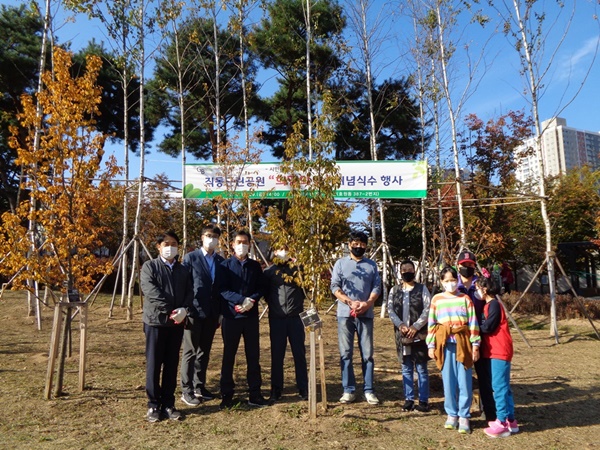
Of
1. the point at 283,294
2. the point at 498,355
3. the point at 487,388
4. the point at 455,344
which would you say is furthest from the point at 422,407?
the point at 283,294

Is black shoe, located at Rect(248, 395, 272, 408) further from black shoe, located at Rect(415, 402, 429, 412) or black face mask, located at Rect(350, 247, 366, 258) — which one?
black face mask, located at Rect(350, 247, 366, 258)

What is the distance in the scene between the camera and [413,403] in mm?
4984

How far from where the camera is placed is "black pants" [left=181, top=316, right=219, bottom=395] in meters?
5.15

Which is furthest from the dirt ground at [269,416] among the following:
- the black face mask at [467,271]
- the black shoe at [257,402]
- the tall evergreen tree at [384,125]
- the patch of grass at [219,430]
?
the tall evergreen tree at [384,125]

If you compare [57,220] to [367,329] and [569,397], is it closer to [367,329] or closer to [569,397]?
[367,329]

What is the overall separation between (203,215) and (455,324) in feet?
57.9

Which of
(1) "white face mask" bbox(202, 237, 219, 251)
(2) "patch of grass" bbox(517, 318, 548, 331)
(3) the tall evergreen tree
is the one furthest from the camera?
(3) the tall evergreen tree

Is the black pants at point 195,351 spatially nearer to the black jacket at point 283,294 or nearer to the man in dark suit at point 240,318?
the man in dark suit at point 240,318

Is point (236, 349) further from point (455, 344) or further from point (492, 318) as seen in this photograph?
point (492, 318)

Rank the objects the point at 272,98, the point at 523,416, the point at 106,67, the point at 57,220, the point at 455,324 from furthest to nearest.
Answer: the point at 272,98 → the point at 106,67 → the point at 57,220 → the point at 523,416 → the point at 455,324

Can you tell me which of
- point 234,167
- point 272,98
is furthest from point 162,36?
point 272,98

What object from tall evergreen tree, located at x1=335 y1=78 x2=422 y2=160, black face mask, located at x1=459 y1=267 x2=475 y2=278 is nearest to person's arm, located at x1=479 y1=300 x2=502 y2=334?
black face mask, located at x1=459 y1=267 x2=475 y2=278

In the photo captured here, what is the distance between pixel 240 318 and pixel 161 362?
89 centimetres

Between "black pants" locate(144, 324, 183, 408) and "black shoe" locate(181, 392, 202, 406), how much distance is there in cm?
34
